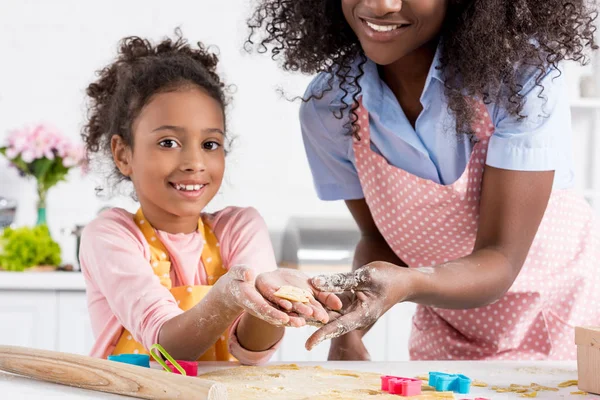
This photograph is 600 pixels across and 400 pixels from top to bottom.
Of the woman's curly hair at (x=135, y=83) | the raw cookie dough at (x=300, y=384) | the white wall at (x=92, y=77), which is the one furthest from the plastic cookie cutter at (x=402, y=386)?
the white wall at (x=92, y=77)

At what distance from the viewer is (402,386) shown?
3.03 ft

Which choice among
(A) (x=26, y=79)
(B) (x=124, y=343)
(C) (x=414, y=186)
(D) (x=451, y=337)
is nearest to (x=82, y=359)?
(B) (x=124, y=343)

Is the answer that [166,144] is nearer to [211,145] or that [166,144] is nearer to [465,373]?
[211,145]

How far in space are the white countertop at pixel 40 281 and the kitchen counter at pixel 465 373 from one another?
1400 millimetres

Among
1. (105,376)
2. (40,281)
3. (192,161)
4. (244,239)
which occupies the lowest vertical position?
(40,281)

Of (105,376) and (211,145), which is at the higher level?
(211,145)

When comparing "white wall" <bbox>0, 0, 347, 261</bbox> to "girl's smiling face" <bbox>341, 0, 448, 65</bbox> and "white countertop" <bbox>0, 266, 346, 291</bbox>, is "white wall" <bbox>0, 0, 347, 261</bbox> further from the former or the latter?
"girl's smiling face" <bbox>341, 0, 448, 65</bbox>

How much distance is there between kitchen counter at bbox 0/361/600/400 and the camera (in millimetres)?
872

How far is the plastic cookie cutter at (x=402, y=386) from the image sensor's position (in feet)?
3.02

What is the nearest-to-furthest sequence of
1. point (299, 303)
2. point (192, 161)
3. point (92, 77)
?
point (299, 303), point (192, 161), point (92, 77)

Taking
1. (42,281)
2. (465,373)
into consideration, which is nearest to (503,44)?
(465,373)

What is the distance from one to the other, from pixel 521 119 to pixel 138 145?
2.07 ft

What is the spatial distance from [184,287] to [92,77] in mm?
1774

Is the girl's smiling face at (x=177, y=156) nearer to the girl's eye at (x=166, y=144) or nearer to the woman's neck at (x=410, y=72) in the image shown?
the girl's eye at (x=166, y=144)
